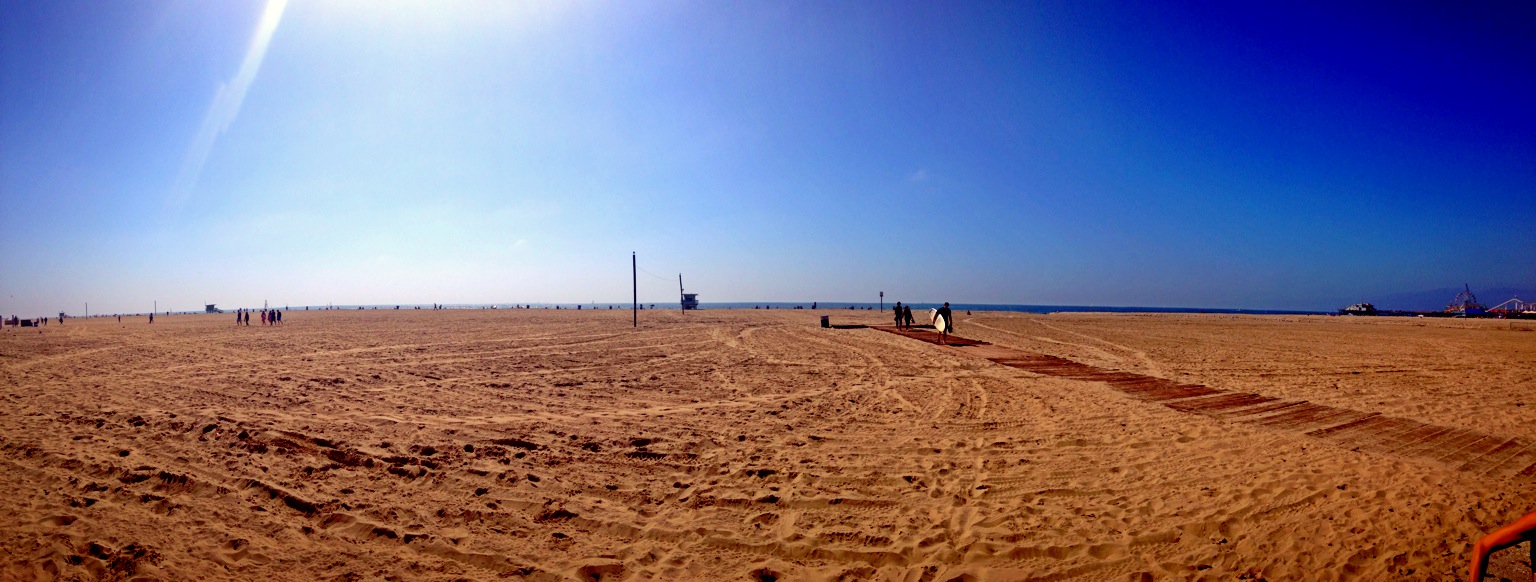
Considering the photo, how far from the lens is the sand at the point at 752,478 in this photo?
4074 mm

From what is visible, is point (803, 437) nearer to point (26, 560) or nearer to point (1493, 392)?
point (26, 560)

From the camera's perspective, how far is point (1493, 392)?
10.4 m

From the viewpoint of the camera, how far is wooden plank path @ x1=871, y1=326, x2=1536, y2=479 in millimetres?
6172

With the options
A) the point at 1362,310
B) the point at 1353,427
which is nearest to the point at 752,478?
the point at 1353,427

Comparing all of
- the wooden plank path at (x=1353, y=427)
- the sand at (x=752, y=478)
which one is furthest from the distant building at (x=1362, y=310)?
the wooden plank path at (x=1353, y=427)

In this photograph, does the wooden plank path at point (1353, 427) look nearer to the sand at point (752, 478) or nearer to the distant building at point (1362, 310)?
the sand at point (752, 478)

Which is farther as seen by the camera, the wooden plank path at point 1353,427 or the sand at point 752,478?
the wooden plank path at point 1353,427

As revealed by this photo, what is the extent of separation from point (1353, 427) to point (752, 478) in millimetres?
8423

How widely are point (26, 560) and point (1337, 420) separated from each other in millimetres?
14212

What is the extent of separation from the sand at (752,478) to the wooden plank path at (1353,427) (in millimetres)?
65

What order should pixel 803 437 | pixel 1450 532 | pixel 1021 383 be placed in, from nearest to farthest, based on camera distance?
pixel 1450 532 → pixel 803 437 → pixel 1021 383

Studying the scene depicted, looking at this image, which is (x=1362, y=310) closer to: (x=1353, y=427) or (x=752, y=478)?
(x=1353, y=427)

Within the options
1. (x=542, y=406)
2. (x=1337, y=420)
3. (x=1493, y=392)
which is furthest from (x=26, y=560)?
(x=1493, y=392)

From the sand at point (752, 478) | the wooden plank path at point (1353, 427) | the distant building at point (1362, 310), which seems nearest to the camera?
the sand at point (752, 478)
